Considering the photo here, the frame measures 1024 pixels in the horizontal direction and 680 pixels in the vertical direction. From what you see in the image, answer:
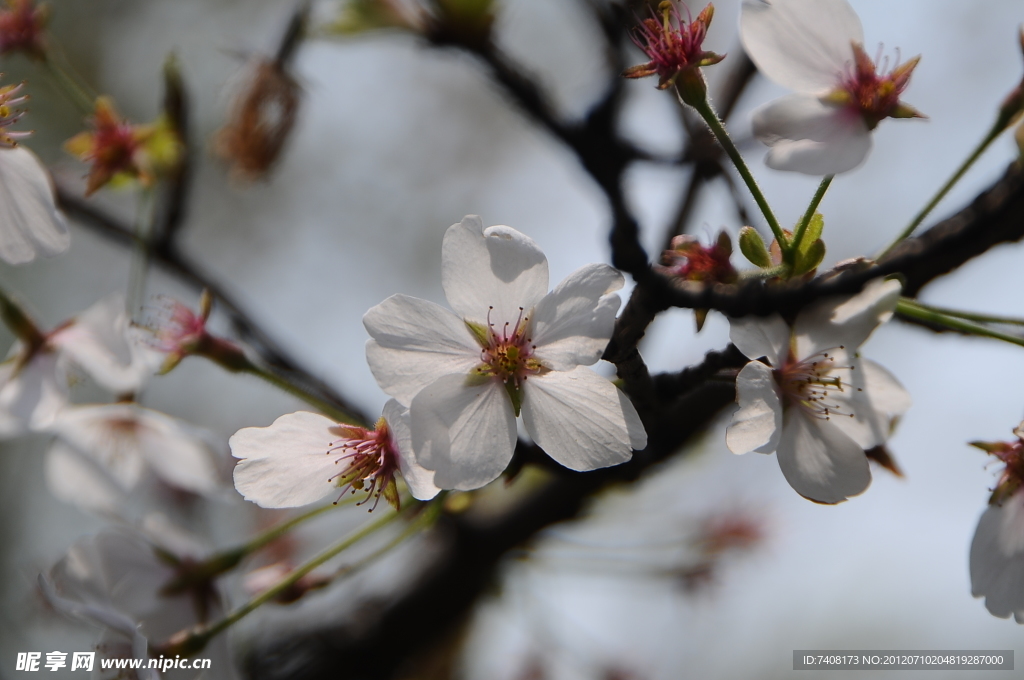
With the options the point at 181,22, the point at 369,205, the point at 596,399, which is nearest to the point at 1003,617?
the point at 596,399

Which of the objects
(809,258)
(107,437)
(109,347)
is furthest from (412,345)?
(107,437)

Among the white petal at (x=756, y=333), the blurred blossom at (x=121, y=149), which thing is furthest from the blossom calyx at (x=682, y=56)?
the blurred blossom at (x=121, y=149)

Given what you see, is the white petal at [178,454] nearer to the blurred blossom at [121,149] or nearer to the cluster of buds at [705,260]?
the blurred blossom at [121,149]

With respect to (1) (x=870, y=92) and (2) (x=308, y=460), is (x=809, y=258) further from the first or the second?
(2) (x=308, y=460)

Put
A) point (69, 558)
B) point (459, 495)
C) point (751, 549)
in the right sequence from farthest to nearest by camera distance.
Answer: point (751, 549), point (69, 558), point (459, 495)

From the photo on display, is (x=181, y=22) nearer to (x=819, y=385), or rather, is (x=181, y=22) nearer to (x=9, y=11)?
(x=9, y=11)

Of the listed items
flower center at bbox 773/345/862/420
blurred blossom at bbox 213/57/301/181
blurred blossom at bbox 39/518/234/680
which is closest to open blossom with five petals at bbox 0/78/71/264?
blurred blossom at bbox 39/518/234/680
